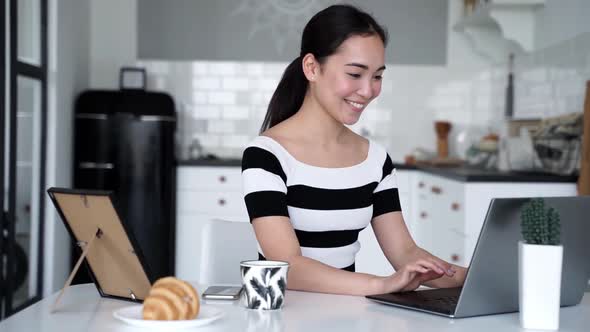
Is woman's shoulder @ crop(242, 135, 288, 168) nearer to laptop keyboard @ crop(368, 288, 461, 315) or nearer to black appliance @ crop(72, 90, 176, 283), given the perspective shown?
laptop keyboard @ crop(368, 288, 461, 315)

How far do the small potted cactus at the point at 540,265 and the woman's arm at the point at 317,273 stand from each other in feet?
0.86

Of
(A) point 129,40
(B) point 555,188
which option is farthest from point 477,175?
(A) point 129,40

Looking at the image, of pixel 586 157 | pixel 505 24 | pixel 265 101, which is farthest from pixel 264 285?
pixel 265 101

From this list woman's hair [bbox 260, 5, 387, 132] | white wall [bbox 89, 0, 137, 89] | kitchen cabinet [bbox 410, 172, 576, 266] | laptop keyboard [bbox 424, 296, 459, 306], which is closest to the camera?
laptop keyboard [bbox 424, 296, 459, 306]

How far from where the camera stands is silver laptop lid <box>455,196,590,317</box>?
4.67 feet

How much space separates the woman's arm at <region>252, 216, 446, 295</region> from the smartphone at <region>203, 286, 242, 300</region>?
149 mm

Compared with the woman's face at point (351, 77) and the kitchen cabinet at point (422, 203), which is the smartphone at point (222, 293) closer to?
the woman's face at point (351, 77)

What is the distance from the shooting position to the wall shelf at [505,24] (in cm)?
470

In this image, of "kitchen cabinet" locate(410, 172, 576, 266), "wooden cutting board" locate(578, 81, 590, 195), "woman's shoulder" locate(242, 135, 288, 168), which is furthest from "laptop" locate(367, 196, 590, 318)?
"kitchen cabinet" locate(410, 172, 576, 266)

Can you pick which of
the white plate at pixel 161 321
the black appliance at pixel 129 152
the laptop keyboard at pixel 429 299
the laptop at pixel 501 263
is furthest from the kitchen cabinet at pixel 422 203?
the white plate at pixel 161 321

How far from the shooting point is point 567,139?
156 inches

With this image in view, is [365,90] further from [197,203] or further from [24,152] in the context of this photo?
[197,203]

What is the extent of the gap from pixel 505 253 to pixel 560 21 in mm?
3085

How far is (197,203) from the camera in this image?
5.40 m
